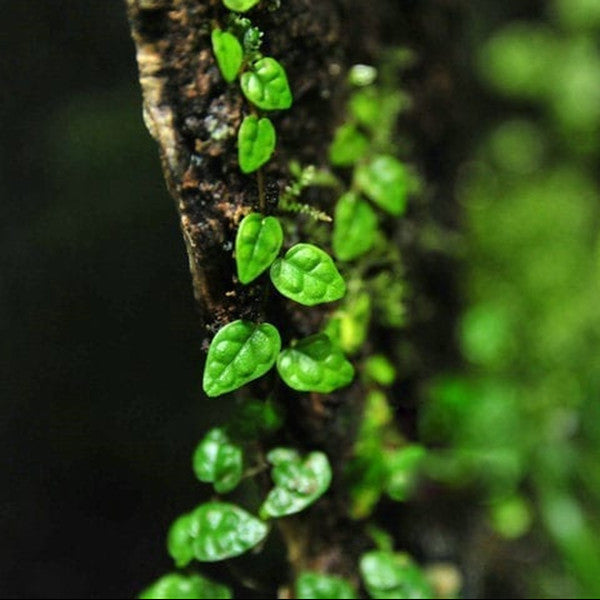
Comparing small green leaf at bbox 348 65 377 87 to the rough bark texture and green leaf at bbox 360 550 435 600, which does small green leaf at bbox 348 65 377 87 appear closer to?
the rough bark texture

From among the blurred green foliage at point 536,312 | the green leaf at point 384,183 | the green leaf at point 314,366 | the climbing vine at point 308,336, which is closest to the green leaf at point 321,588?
A: the climbing vine at point 308,336

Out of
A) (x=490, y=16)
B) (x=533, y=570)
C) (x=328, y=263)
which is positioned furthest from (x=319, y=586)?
(x=490, y=16)

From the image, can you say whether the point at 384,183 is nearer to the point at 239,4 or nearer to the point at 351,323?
the point at 351,323

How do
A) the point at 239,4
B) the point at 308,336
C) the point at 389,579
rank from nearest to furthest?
1. the point at 239,4
2. the point at 308,336
3. the point at 389,579

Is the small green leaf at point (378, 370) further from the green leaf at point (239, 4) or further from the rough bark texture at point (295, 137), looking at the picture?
the green leaf at point (239, 4)

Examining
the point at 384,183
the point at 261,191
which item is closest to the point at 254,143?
the point at 261,191

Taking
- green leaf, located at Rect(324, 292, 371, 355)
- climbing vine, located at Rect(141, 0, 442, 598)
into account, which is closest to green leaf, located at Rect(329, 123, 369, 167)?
climbing vine, located at Rect(141, 0, 442, 598)
